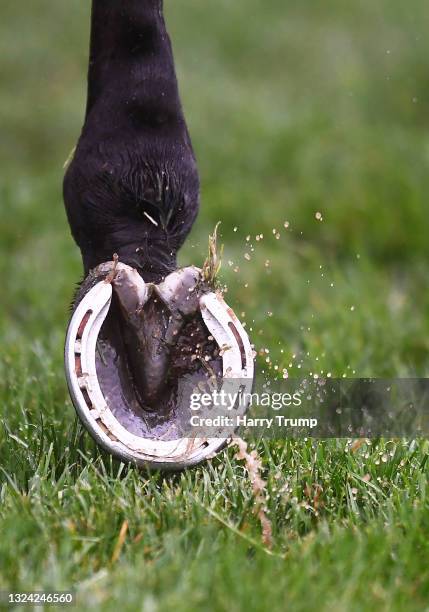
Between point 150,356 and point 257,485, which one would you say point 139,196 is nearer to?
point 150,356

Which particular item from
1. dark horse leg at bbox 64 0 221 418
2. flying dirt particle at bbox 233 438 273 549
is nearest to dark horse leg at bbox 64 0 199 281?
dark horse leg at bbox 64 0 221 418

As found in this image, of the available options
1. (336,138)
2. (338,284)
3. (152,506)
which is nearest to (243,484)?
(152,506)

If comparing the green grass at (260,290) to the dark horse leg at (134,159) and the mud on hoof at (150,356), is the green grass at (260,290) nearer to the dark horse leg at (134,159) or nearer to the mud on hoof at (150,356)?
the mud on hoof at (150,356)

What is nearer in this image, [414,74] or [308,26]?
[414,74]

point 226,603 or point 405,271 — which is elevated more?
point 405,271

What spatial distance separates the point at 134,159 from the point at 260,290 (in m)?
2.42

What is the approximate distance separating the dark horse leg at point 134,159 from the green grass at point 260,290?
517 mm

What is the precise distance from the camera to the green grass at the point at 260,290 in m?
2.06

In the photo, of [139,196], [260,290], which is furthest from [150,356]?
[260,290]

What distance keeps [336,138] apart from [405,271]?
1705 millimetres

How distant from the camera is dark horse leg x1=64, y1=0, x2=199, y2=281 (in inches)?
98.3

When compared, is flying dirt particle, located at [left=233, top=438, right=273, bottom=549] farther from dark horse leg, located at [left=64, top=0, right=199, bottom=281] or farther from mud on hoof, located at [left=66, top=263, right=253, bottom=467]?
dark horse leg, located at [left=64, top=0, right=199, bottom=281]

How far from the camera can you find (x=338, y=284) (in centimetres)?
459

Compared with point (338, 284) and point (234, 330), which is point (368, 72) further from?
point (234, 330)
